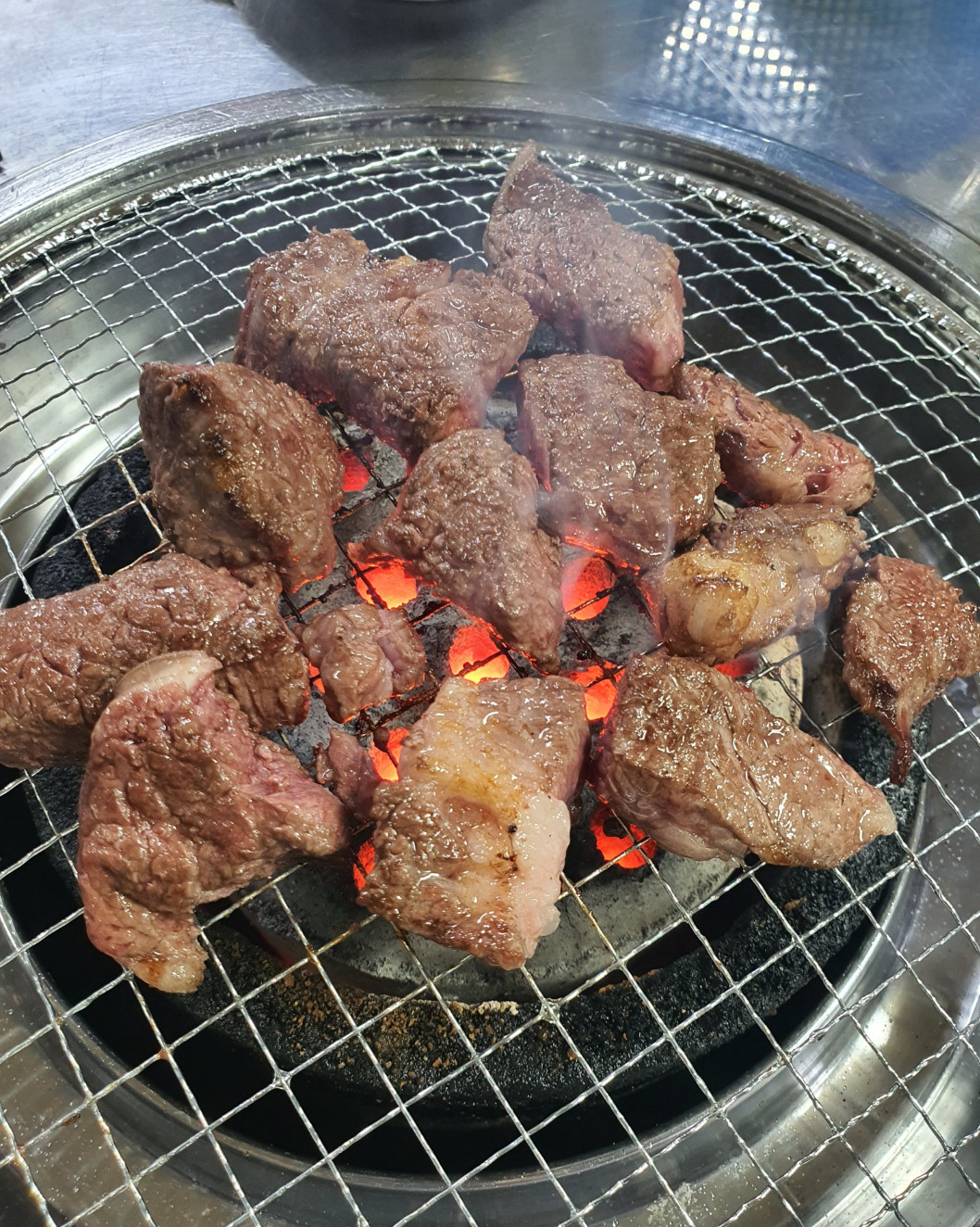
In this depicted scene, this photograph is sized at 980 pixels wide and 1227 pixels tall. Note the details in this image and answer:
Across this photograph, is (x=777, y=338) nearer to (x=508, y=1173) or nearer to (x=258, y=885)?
(x=258, y=885)

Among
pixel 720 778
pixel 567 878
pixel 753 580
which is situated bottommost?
pixel 567 878

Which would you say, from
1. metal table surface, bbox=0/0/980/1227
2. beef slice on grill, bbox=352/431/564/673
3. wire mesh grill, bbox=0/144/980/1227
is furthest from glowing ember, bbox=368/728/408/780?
metal table surface, bbox=0/0/980/1227

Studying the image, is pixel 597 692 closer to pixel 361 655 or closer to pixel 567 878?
pixel 567 878

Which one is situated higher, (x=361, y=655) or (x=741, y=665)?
(x=361, y=655)

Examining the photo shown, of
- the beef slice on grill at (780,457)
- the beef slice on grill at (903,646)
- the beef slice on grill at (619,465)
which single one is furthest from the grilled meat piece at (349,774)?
the beef slice on grill at (780,457)

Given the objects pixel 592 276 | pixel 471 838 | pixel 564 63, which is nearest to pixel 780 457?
pixel 592 276

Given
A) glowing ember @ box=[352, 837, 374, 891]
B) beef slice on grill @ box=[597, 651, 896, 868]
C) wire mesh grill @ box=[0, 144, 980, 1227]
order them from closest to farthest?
wire mesh grill @ box=[0, 144, 980, 1227]
beef slice on grill @ box=[597, 651, 896, 868]
glowing ember @ box=[352, 837, 374, 891]

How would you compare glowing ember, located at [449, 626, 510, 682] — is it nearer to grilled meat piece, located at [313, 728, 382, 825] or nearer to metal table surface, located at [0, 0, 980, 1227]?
grilled meat piece, located at [313, 728, 382, 825]
